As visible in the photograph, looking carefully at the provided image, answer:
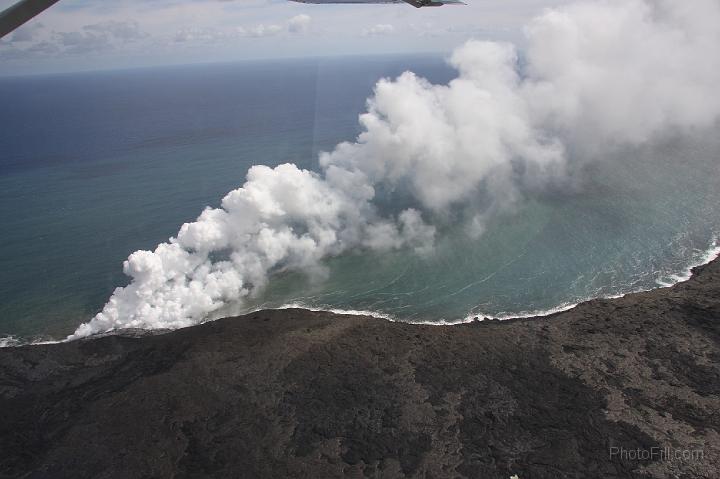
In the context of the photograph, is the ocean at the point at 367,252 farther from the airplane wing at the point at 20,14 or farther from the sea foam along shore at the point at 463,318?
the airplane wing at the point at 20,14

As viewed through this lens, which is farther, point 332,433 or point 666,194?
point 666,194

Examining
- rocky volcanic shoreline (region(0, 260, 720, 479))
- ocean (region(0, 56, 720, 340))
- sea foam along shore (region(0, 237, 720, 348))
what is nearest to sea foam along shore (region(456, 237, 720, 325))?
sea foam along shore (region(0, 237, 720, 348))

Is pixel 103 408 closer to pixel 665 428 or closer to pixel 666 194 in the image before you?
pixel 665 428

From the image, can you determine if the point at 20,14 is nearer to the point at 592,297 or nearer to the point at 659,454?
the point at 659,454

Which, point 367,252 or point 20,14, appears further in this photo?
point 367,252

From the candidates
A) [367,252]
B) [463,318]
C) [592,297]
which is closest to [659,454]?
[463,318]

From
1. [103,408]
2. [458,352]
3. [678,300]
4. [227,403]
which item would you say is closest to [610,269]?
[678,300]

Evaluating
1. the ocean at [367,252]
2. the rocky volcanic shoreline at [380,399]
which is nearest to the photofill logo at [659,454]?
the rocky volcanic shoreline at [380,399]
